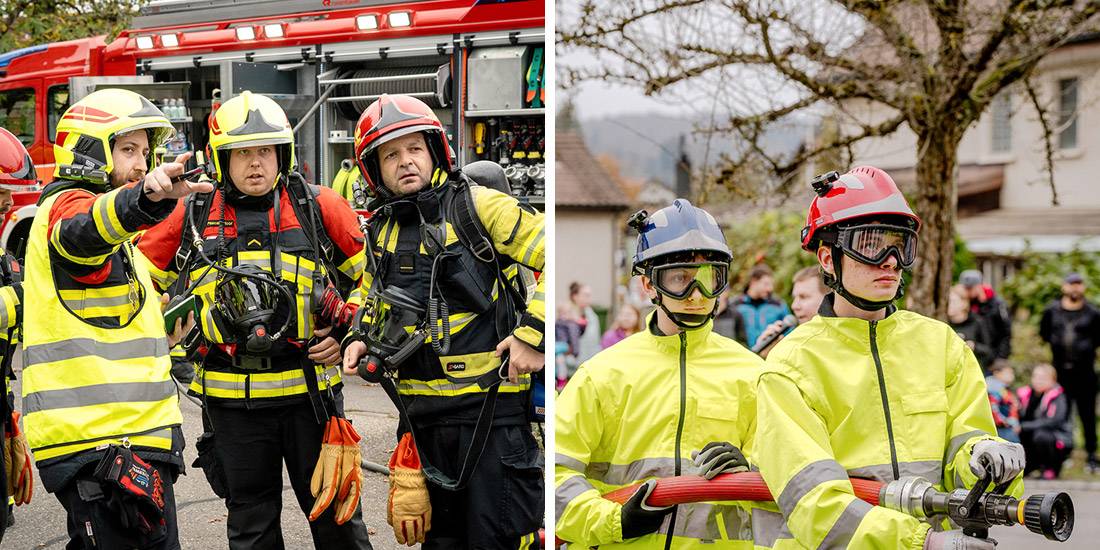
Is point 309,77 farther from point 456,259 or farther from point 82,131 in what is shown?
point 456,259

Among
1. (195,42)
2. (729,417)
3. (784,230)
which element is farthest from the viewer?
(784,230)

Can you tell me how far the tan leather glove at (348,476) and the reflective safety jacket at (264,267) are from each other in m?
0.18

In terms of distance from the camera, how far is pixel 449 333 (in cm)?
295

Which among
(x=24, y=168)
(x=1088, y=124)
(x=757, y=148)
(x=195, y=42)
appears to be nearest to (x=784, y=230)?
(x=757, y=148)

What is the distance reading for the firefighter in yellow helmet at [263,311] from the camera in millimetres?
3146

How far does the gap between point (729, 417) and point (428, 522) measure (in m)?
0.90

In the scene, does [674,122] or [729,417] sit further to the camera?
[674,122]

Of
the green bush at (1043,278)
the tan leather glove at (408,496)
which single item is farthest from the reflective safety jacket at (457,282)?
the green bush at (1043,278)

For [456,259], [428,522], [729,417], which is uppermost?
[456,259]

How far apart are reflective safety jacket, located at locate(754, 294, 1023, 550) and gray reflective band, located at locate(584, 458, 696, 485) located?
0.99ft

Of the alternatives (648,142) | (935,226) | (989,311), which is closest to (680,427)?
(935,226)

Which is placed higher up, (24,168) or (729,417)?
(24,168)

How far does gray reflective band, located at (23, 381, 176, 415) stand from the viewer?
3.08 meters

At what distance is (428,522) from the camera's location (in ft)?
9.71
